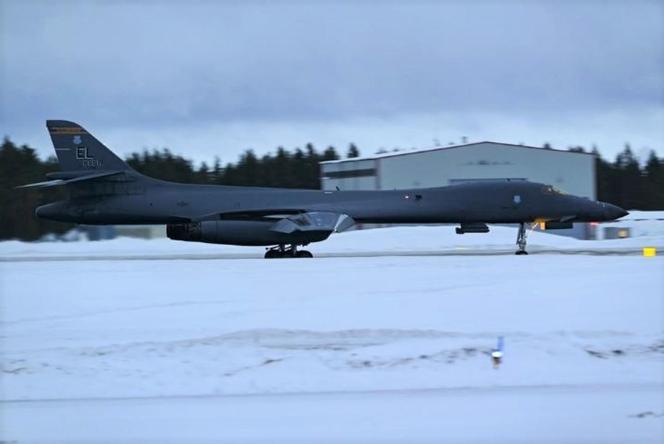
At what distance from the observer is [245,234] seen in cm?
2289

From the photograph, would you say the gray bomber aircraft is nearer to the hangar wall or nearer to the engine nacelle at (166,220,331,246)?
the engine nacelle at (166,220,331,246)

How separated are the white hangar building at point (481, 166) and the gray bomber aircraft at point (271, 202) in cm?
1608

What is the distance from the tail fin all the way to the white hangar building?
19.4 metres

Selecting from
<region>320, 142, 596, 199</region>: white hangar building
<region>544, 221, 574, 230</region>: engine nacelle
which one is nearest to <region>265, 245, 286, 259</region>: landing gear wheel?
<region>544, 221, 574, 230</region>: engine nacelle

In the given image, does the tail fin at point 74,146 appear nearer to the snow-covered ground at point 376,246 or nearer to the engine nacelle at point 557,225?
the snow-covered ground at point 376,246

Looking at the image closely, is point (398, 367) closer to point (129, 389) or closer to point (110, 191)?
point (129, 389)

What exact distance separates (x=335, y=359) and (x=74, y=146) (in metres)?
18.2

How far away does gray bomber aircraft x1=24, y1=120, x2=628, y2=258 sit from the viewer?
24578 mm

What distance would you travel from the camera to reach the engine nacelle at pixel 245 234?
2270 centimetres

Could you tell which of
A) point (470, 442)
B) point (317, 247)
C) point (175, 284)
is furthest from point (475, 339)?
point (317, 247)

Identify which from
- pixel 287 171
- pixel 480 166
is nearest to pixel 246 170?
pixel 287 171

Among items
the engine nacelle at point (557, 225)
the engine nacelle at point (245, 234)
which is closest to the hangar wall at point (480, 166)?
the engine nacelle at point (557, 225)

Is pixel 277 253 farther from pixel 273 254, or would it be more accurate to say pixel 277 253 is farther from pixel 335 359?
pixel 335 359

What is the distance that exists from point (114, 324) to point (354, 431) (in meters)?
4.76
